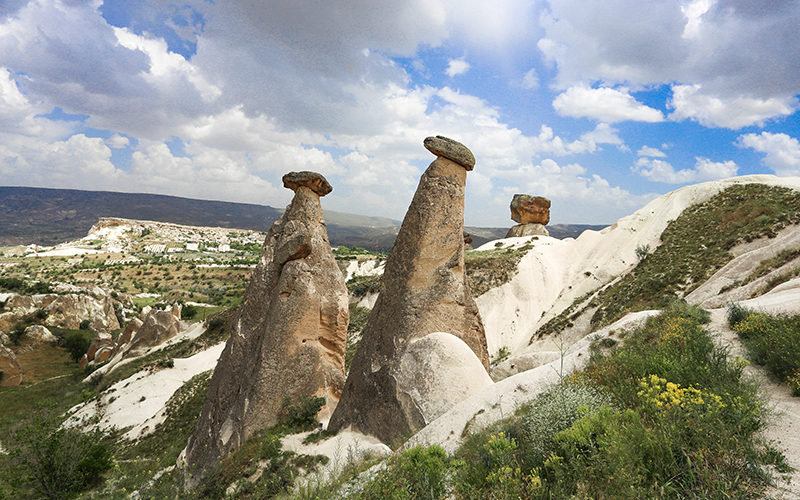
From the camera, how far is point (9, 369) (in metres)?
31.8

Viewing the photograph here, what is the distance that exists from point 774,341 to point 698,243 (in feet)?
80.4

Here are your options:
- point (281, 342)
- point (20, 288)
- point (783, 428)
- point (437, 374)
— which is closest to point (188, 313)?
point (20, 288)

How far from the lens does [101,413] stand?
76.6 ft

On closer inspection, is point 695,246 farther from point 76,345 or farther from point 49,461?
point 76,345

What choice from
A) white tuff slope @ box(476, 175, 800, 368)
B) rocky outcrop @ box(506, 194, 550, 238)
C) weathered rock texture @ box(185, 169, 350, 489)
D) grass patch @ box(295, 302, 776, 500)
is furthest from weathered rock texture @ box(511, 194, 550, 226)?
grass patch @ box(295, 302, 776, 500)

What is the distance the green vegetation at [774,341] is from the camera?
194 inches

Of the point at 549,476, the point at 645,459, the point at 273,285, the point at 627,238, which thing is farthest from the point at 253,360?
the point at 627,238

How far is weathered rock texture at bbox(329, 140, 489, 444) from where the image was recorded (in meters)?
8.52

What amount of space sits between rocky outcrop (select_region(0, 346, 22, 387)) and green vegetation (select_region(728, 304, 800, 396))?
4896 cm

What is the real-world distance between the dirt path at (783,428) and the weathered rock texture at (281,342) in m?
9.67

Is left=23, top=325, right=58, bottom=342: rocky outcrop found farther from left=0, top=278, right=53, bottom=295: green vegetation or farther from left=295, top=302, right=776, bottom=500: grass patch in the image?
left=295, top=302, right=776, bottom=500: grass patch

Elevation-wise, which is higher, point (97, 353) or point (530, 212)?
point (530, 212)

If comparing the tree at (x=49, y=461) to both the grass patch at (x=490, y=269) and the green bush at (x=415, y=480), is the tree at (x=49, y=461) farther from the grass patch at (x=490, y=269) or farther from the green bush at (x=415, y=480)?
the grass patch at (x=490, y=269)

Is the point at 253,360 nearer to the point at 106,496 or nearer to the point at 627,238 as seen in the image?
the point at 106,496
